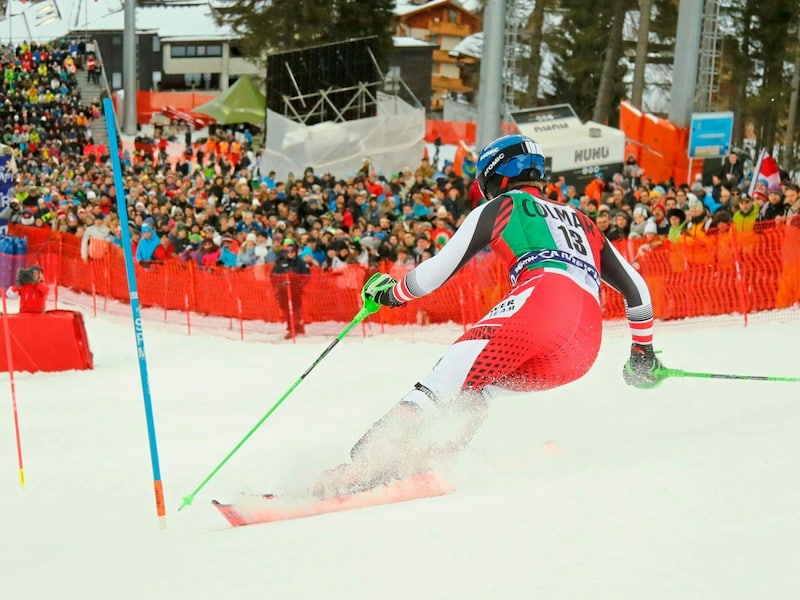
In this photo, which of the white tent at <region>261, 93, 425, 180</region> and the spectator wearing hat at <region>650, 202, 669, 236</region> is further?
the white tent at <region>261, 93, 425, 180</region>

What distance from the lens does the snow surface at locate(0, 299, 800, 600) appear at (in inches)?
138

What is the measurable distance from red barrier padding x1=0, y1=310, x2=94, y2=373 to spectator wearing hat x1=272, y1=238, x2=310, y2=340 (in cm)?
272

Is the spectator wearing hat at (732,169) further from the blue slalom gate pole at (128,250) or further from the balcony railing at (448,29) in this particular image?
the balcony railing at (448,29)

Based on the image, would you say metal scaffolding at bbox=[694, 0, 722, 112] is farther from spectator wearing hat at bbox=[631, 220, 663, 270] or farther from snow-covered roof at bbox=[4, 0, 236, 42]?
snow-covered roof at bbox=[4, 0, 236, 42]

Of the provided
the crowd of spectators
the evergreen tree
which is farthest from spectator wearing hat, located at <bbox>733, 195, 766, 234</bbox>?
the evergreen tree

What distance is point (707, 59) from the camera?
22688 mm

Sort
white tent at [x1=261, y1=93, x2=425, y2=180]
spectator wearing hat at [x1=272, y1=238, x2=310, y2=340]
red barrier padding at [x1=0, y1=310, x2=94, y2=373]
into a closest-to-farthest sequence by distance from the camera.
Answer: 1. red barrier padding at [x1=0, y1=310, x2=94, y2=373]
2. spectator wearing hat at [x1=272, y1=238, x2=310, y2=340]
3. white tent at [x1=261, y1=93, x2=425, y2=180]

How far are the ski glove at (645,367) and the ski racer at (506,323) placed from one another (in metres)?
0.70

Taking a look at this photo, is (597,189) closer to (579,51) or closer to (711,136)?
(711,136)

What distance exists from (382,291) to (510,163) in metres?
0.89

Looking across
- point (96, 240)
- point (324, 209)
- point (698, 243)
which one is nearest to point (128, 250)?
point (698, 243)

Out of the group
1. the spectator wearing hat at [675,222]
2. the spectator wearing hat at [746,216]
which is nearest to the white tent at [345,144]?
the spectator wearing hat at [675,222]

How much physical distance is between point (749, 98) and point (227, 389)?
2994cm

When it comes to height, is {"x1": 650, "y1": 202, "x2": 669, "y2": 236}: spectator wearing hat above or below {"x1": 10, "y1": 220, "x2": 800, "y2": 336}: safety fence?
above
